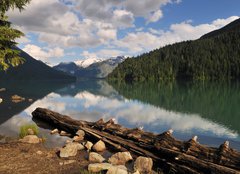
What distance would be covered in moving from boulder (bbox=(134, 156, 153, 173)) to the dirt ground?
119 inches

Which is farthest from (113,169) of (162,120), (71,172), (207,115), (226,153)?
(207,115)

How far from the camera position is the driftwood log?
14.7 metres

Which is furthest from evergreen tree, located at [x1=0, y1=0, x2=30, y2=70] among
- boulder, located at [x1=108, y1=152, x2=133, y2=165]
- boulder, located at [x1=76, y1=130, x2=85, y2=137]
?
boulder, located at [x1=108, y1=152, x2=133, y2=165]

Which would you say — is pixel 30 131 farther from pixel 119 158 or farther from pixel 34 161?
pixel 119 158

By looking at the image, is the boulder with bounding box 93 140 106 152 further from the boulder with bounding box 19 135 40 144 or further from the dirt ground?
the boulder with bounding box 19 135 40 144

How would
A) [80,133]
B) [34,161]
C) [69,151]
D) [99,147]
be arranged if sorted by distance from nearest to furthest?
[34,161] < [69,151] < [99,147] < [80,133]

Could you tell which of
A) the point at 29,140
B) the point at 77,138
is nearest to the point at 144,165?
the point at 77,138

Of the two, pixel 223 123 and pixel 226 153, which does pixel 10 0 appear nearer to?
pixel 226 153

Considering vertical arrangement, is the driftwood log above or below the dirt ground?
above

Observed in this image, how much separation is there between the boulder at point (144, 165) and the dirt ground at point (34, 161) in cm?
302

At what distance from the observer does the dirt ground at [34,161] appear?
53.2ft

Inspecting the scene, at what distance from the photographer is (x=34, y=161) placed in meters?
17.8

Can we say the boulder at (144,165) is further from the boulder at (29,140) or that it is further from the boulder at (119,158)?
the boulder at (29,140)

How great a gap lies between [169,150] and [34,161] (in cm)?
814
